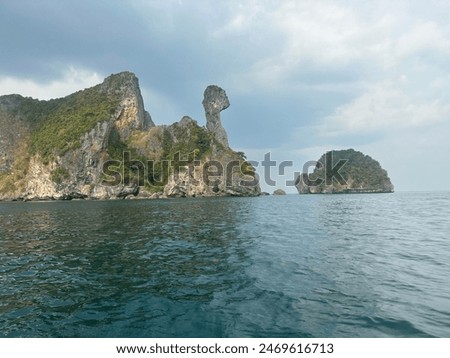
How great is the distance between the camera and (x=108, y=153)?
14438cm

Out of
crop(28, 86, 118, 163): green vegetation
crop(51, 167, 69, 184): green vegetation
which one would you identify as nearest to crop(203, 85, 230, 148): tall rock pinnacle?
crop(28, 86, 118, 163): green vegetation

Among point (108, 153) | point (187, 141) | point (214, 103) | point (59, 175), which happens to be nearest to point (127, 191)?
point (108, 153)

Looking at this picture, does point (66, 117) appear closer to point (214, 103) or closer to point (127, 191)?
point (127, 191)

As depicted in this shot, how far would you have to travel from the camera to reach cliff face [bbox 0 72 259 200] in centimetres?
13125

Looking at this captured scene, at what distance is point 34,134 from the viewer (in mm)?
168750

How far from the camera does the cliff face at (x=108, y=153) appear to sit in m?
131

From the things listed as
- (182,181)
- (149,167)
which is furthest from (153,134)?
(182,181)

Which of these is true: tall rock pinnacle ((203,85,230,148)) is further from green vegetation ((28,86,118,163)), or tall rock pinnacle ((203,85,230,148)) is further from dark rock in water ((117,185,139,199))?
dark rock in water ((117,185,139,199))

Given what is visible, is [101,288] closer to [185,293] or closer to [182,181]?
[185,293]

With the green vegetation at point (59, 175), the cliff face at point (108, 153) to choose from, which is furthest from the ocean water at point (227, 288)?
the green vegetation at point (59, 175)

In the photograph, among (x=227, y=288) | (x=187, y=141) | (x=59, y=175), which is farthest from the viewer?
(x=187, y=141)

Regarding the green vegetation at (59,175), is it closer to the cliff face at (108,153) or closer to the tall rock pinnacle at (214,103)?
the cliff face at (108,153)

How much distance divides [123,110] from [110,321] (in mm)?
172951

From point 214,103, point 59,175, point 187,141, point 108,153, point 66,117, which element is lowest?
point 59,175
